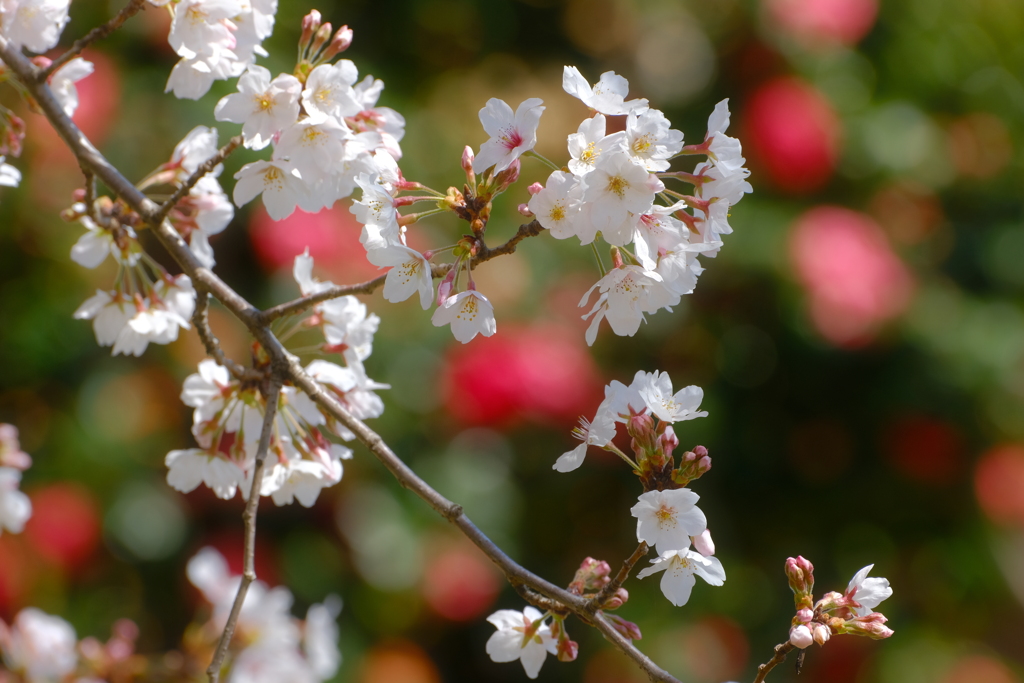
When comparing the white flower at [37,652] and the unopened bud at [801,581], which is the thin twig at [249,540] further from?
the white flower at [37,652]

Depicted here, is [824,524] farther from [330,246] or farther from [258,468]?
[258,468]

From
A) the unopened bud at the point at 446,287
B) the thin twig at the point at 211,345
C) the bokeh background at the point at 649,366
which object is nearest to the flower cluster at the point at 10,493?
the thin twig at the point at 211,345

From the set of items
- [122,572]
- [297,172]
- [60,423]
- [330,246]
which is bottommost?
[122,572]

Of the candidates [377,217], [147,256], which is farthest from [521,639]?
[147,256]

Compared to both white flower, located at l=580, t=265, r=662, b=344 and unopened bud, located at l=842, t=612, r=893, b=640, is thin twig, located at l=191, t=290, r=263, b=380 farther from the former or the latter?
unopened bud, located at l=842, t=612, r=893, b=640

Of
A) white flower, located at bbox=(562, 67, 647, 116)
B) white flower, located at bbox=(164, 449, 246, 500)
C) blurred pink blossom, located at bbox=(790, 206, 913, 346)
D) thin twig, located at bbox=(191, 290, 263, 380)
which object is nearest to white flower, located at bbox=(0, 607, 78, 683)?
white flower, located at bbox=(164, 449, 246, 500)

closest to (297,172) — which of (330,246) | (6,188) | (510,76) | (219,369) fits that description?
(219,369)
